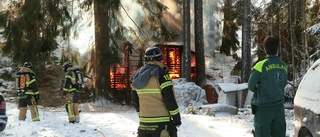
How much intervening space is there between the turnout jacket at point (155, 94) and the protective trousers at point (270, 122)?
1184 mm

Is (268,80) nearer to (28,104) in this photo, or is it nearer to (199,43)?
(28,104)

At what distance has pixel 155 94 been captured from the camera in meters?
5.09

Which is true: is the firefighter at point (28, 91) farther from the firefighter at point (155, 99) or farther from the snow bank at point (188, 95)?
the snow bank at point (188, 95)

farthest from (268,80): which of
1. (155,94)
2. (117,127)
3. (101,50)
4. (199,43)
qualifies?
(199,43)

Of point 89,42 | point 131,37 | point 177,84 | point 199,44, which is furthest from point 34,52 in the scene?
point 199,44

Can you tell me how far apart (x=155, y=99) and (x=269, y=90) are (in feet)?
5.11

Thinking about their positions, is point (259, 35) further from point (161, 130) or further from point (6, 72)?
point (161, 130)

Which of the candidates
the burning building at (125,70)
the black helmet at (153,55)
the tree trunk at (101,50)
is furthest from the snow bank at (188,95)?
the black helmet at (153,55)

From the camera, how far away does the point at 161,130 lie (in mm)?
5129

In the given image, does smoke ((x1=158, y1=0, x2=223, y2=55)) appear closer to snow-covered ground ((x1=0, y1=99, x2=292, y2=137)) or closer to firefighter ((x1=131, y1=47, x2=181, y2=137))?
snow-covered ground ((x1=0, y1=99, x2=292, y2=137))

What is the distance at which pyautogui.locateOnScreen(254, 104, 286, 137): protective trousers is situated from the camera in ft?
18.1

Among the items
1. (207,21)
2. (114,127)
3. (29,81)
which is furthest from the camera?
(207,21)

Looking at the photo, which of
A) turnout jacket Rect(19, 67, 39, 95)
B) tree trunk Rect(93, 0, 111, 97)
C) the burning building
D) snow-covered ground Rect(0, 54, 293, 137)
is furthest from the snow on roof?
the burning building

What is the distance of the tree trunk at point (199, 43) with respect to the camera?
22797mm
